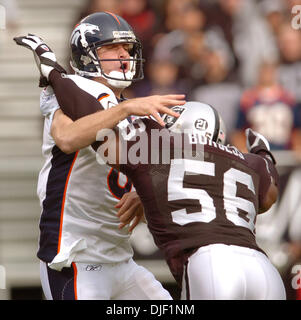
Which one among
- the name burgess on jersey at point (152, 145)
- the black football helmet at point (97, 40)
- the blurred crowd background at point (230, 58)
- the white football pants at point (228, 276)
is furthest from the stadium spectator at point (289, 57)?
the white football pants at point (228, 276)

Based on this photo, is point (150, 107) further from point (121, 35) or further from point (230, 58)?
point (230, 58)

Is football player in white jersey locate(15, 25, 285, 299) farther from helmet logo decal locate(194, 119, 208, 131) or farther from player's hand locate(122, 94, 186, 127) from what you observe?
player's hand locate(122, 94, 186, 127)

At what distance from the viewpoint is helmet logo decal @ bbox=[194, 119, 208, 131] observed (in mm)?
3691

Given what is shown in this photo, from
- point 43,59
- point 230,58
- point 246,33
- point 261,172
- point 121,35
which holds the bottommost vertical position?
point 230,58

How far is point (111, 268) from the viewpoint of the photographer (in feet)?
13.8

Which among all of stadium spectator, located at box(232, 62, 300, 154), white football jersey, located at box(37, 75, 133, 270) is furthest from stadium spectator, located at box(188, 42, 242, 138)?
white football jersey, located at box(37, 75, 133, 270)

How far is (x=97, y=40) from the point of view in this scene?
14.1 feet

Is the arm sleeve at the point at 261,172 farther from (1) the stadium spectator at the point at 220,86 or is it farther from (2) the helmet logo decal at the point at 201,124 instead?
(1) the stadium spectator at the point at 220,86

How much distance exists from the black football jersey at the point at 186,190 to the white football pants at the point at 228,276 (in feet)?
0.19

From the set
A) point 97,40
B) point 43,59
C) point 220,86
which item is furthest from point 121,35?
point 220,86

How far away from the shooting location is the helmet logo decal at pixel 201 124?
369cm

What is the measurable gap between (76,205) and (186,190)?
79 cm
